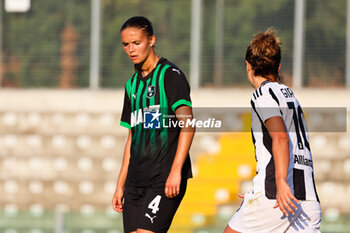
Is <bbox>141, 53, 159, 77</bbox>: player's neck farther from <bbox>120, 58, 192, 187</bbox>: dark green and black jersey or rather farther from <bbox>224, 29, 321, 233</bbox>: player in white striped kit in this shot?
<bbox>224, 29, 321, 233</bbox>: player in white striped kit

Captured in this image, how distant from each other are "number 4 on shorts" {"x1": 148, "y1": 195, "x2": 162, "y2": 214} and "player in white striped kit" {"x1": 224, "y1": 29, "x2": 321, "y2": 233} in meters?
0.53

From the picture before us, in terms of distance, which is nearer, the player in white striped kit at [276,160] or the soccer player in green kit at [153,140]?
the player in white striped kit at [276,160]

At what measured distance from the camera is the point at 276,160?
138 inches

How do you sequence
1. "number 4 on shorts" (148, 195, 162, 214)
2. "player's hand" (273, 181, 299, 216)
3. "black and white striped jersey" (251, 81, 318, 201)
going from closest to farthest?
"player's hand" (273, 181, 299, 216)
"black and white striped jersey" (251, 81, 318, 201)
"number 4 on shorts" (148, 195, 162, 214)

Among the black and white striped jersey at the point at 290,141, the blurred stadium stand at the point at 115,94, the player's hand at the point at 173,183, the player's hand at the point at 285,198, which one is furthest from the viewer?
the blurred stadium stand at the point at 115,94

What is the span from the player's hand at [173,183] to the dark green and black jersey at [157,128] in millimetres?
144

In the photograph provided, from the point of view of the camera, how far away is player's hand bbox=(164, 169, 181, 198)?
13.0 ft

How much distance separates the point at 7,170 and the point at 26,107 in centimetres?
134

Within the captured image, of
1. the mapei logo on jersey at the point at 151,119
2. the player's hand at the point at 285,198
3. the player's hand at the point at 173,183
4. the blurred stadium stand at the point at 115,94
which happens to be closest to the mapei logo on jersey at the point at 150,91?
the mapei logo on jersey at the point at 151,119

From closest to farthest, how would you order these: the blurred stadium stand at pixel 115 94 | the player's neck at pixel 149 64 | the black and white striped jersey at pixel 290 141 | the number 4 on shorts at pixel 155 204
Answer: the black and white striped jersey at pixel 290 141 → the number 4 on shorts at pixel 155 204 → the player's neck at pixel 149 64 → the blurred stadium stand at pixel 115 94

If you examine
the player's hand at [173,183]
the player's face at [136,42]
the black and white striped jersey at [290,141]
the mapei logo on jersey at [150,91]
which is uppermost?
→ the player's face at [136,42]

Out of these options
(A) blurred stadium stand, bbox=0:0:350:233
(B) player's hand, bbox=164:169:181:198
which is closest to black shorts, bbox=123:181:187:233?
(B) player's hand, bbox=164:169:181:198

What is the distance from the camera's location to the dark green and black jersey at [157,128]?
13.5ft

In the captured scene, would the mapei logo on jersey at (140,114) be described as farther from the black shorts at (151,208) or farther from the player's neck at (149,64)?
the black shorts at (151,208)
